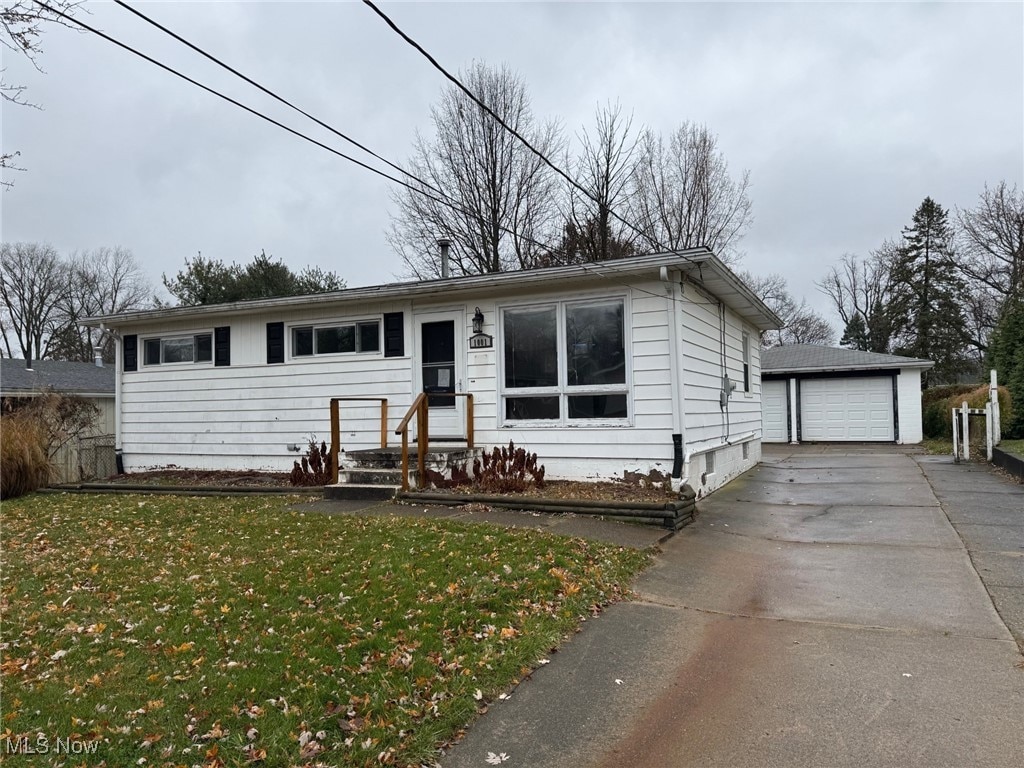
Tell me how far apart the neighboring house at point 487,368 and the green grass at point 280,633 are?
2.70m

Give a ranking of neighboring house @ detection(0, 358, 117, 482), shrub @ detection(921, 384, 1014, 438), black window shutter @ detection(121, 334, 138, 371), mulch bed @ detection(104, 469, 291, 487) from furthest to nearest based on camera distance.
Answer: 1. shrub @ detection(921, 384, 1014, 438)
2. neighboring house @ detection(0, 358, 117, 482)
3. black window shutter @ detection(121, 334, 138, 371)
4. mulch bed @ detection(104, 469, 291, 487)

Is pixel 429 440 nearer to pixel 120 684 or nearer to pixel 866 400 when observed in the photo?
pixel 120 684

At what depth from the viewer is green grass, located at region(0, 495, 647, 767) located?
2.72 metres

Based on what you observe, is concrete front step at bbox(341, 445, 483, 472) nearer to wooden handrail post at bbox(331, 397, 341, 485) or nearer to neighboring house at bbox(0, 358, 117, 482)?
wooden handrail post at bbox(331, 397, 341, 485)

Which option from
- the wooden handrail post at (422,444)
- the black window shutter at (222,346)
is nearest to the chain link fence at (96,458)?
the black window shutter at (222,346)

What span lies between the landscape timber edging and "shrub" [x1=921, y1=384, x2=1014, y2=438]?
13.4 m

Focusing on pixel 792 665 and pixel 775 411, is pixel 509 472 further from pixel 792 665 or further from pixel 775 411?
pixel 775 411

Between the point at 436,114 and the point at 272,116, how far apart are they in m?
16.0

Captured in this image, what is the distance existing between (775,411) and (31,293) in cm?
3680

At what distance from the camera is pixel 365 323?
10094mm

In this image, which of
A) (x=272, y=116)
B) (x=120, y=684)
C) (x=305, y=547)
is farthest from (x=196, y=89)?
(x=120, y=684)

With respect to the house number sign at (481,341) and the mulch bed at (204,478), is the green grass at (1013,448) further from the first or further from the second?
the mulch bed at (204,478)

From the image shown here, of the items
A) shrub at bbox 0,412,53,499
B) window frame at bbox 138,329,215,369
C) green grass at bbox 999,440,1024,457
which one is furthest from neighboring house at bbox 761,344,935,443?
shrub at bbox 0,412,53,499

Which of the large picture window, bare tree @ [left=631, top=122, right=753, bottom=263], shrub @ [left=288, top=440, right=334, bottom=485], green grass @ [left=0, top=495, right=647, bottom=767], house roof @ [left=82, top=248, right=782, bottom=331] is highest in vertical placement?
bare tree @ [left=631, top=122, right=753, bottom=263]
